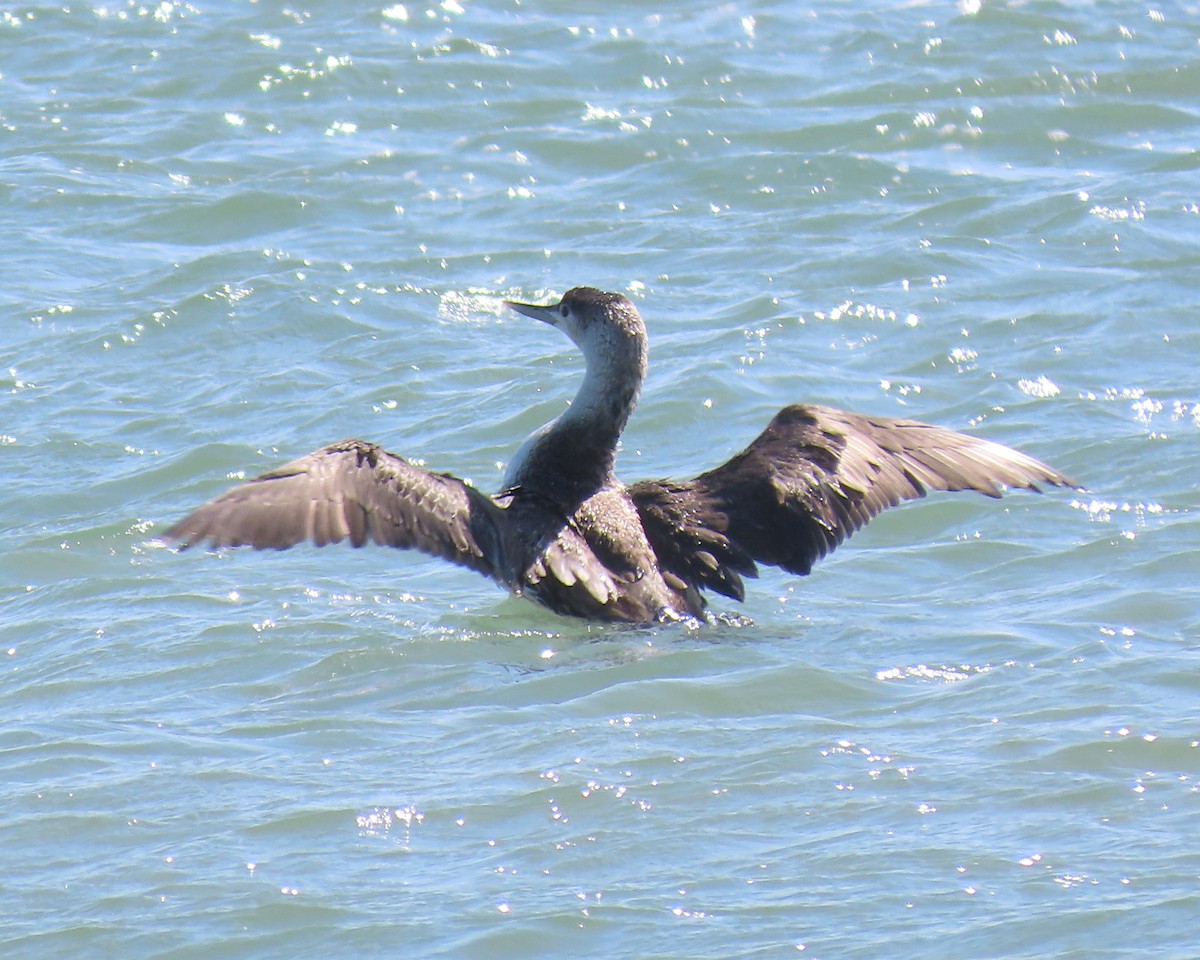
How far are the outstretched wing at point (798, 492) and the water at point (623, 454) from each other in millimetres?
257

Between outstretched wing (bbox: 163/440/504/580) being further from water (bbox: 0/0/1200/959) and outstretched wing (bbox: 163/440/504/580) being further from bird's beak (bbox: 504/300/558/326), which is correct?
bird's beak (bbox: 504/300/558/326)

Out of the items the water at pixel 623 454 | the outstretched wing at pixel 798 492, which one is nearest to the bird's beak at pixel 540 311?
the water at pixel 623 454

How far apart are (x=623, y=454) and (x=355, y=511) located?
264 centimetres

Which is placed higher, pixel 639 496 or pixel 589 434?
pixel 589 434

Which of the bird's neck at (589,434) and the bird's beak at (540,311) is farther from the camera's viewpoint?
the bird's beak at (540,311)

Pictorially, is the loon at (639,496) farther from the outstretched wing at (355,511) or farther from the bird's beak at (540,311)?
the bird's beak at (540,311)

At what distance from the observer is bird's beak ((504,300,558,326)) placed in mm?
8047

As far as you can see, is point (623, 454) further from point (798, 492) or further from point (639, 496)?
point (798, 492)

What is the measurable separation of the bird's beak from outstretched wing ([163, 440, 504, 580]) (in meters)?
1.36

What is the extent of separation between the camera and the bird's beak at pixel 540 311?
26.4 ft

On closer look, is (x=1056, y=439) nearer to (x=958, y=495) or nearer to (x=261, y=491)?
(x=958, y=495)

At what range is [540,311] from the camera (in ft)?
26.7

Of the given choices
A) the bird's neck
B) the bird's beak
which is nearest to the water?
the bird's neck

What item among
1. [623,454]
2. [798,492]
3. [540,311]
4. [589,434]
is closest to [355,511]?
[589,434]
